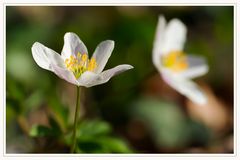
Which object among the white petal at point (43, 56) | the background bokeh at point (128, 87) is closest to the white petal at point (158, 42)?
the background bokeh at point (128, 87)

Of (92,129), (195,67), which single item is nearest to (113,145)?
(92,129)

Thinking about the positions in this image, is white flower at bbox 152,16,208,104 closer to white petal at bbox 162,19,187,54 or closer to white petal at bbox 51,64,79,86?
white petal at bbox 162,19,187,54

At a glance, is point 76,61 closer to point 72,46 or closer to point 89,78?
point 72,46

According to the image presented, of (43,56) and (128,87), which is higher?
(43,56)

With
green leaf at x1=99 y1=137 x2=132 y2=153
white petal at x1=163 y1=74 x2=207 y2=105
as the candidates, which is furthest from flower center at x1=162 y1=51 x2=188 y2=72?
green leaf at x1=99 y1=137 x2=132 y2=153

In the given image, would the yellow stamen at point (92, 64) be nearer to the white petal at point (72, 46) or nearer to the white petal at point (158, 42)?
the white petal at point (72, 46)
